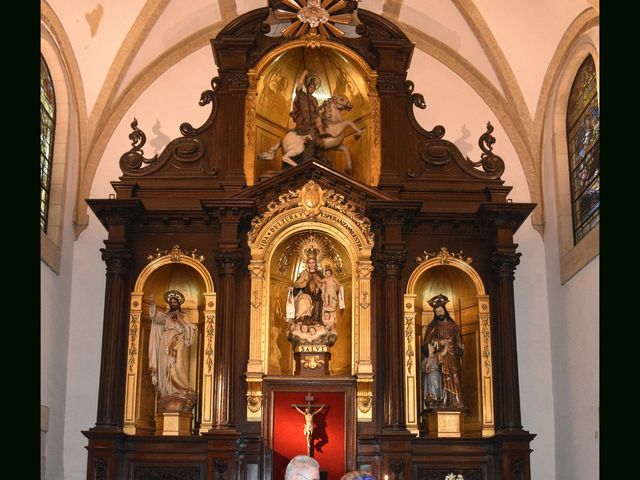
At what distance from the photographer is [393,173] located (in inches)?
527

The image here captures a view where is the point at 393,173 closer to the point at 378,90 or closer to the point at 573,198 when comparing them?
the point at 378,90

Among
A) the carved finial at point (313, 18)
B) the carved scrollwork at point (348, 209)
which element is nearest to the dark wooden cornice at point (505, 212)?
the carved scrollwork at point (348, 209)

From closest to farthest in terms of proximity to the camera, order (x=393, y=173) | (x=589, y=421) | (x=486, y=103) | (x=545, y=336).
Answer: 1. (x=589, y=421)
2. (x=393, y=173)
3. (x=545, y=336)
4. (x=486, y=103)

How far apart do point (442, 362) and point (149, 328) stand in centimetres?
451

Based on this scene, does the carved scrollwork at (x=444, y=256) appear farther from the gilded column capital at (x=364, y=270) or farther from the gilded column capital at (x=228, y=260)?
the gilded column capital at (x=228, y=260)

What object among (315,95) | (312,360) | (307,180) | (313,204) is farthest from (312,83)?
(312,360)

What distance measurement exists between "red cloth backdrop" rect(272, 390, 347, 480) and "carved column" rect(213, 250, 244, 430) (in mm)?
739

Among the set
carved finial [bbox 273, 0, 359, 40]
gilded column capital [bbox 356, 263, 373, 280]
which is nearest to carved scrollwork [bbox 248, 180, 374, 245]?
gilded column capital [bbox 356, 263, 373, 280]

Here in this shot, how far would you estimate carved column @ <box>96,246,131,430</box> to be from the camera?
40.0 feet

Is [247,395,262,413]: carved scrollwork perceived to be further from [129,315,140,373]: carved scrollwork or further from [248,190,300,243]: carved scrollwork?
[248,190,300,243]: carved scrollwork

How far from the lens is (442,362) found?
41.7 feet

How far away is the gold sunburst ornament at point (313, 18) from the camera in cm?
1406

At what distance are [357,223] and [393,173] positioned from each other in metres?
1.01

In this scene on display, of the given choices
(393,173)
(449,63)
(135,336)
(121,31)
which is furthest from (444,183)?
(121,31)
